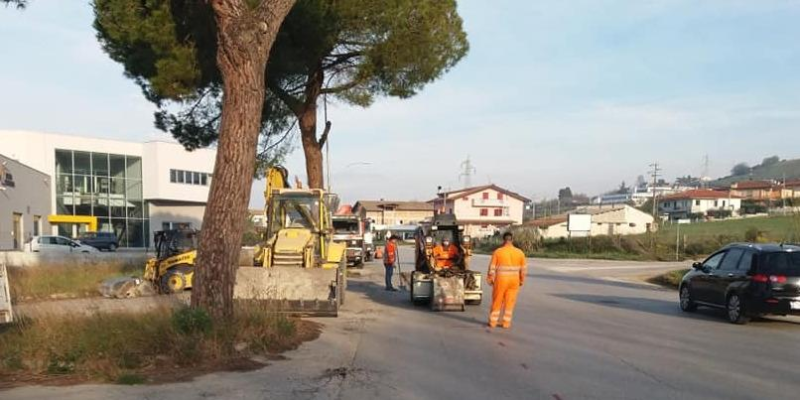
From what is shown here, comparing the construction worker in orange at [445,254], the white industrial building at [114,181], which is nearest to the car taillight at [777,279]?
the construction worker in orange at [445,254]

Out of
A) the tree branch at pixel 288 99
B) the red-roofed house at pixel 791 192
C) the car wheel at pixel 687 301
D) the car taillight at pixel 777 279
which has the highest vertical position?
the tree branch at pixel 288 99

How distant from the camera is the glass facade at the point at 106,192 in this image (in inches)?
2243

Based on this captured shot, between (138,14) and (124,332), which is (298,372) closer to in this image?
(124,332)

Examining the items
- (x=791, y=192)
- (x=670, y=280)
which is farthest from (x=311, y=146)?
(x=791, y=192)

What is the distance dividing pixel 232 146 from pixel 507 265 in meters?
5.47

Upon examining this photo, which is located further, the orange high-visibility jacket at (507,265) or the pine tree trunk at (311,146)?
the pine tree trunk at (311,146)

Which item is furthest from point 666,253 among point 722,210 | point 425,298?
point 722,210

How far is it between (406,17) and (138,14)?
734 cm

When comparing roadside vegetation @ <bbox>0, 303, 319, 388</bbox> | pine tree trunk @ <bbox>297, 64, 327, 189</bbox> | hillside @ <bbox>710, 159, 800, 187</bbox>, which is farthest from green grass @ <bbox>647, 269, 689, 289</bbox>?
hillside @ <bbox>710, 159, 800, 187</bbox>

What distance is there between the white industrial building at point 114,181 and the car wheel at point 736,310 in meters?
47.2

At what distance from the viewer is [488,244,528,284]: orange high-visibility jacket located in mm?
13062

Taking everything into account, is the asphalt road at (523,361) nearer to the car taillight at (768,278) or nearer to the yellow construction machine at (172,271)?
the car taillight at (768,278)

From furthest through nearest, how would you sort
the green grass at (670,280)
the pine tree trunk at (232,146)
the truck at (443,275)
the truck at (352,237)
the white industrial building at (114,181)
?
1. the white industrial building at (114,181)
2. the truck at (352,237)
3. the green grass at (670,280)
4. the truck at (443,275)
5. the pine tree trunk at (232,146)

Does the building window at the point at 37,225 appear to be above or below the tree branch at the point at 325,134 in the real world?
below
